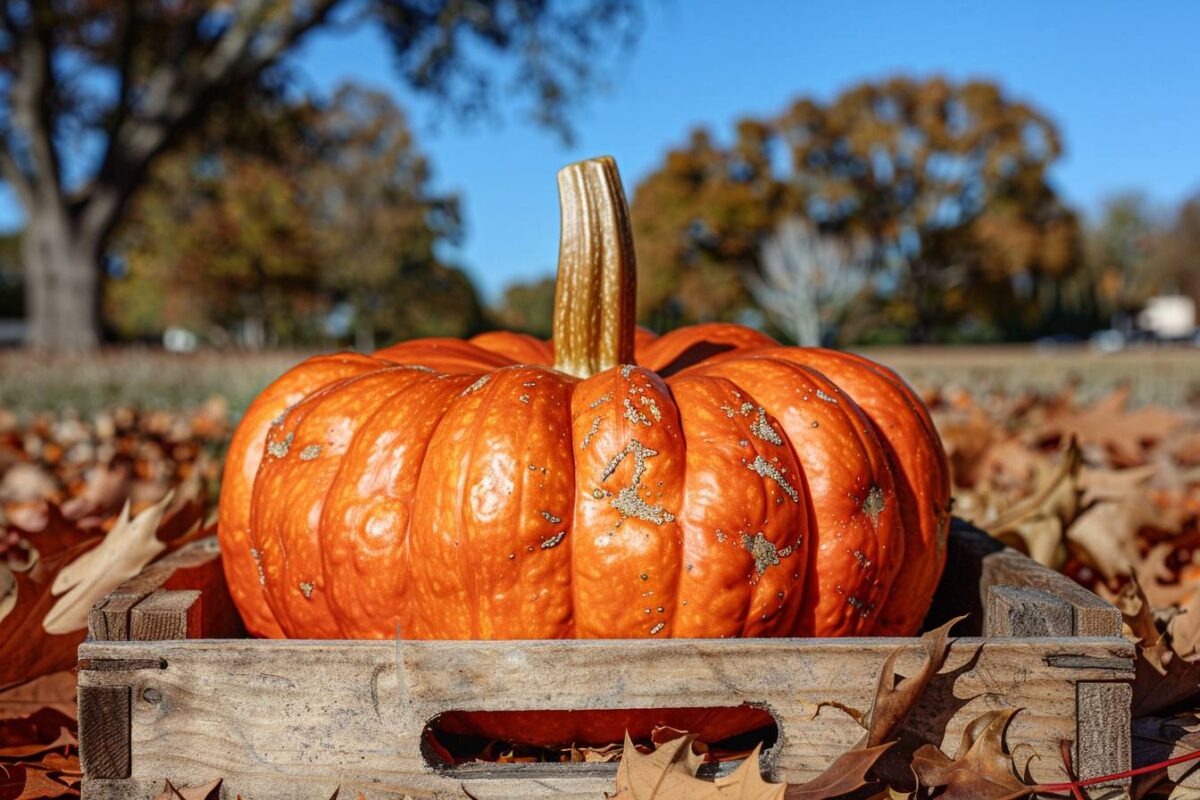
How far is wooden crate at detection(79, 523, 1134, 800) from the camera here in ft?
4.64

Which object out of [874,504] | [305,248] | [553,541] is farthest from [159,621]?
[305,248]

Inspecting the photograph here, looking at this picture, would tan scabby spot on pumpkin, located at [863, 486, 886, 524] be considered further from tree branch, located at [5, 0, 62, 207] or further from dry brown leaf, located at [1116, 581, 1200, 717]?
tree branch, located at [5, 0, 62, 207]

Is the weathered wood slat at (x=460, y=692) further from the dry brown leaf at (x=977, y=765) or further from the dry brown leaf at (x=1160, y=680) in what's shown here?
the dry brown leaf at (x=1160, y=680)

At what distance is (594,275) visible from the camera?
199 cm

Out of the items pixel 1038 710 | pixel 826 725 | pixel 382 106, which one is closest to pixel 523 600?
pixel 826 725

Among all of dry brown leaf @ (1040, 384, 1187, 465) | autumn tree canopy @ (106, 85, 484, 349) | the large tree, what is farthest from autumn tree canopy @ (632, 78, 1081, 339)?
dry brown leaf @ (1040, 384, 1187, 465)

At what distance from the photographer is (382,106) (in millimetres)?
43562

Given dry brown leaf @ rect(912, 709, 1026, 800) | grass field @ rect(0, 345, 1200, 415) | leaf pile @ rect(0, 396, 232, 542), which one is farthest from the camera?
A: grass field @ rect(0, 345, 1200, 415)

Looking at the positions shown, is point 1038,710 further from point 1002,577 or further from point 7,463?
point 7,463

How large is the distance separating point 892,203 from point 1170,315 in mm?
62782

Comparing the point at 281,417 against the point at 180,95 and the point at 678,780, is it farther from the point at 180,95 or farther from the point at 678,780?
the point at 180,95

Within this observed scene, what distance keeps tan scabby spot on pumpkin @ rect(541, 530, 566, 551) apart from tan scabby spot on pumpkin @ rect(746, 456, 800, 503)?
326 millimetres

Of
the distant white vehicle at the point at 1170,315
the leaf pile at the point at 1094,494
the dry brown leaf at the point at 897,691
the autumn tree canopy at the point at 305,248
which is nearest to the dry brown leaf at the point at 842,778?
the dry brown leaf at the point at 897,691

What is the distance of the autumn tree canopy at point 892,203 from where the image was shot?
44594 mm
